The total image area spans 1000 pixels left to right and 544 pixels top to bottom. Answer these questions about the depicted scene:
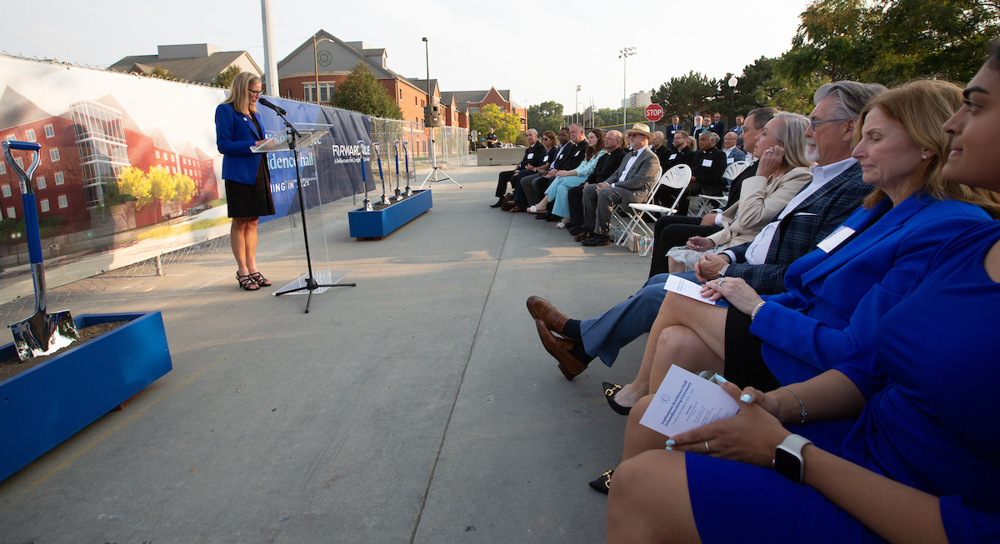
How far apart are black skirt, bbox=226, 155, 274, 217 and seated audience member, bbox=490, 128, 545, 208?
19.6 ft

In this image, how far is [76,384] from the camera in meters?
2.35

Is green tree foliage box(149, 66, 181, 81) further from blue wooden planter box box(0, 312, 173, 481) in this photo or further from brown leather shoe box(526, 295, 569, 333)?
brown leather shoe box(526, 295, 569, 333)

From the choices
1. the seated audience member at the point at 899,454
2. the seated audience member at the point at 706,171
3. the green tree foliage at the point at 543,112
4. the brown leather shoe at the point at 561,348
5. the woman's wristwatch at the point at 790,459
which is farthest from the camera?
the green tree foliage at the point at 543,112

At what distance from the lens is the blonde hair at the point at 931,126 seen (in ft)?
4.89

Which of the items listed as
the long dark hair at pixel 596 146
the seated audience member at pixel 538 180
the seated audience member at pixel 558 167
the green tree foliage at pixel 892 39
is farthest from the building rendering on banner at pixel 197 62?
the long dark hair at pixel 596 146

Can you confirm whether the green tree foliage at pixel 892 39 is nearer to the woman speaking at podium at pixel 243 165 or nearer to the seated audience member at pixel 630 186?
the seated audience member at pixel 630 186

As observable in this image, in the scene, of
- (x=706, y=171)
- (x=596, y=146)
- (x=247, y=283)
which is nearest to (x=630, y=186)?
(x=706, y=171)

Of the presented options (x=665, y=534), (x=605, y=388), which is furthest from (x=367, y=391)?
(x=665, y=534)

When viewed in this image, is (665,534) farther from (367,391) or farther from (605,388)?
(367,391)

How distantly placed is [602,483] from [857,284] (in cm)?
111

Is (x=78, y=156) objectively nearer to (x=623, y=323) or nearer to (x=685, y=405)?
(x=623, y=323)

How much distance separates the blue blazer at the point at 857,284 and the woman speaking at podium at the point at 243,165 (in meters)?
4.20

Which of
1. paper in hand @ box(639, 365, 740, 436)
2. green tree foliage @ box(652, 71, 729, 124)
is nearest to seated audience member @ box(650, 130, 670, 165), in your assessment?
paper in hand @ box(639, 365, 740, 436)

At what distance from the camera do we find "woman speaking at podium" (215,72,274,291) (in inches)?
175
